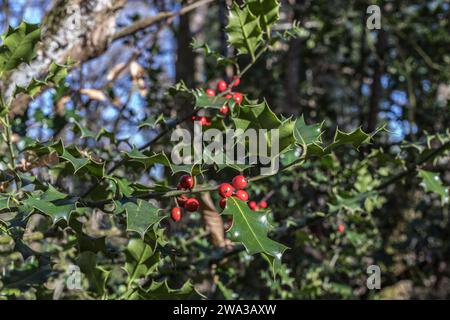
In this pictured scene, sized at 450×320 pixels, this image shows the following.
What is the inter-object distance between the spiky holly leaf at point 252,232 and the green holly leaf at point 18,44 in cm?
69

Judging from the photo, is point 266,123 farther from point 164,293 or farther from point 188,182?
point 164,293

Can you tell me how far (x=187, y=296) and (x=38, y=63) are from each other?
1170 millimetres

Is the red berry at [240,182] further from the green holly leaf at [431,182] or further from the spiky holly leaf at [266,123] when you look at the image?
the green holly leaf at [431,182]

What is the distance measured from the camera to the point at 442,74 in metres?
3.89

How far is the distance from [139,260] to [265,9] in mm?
826

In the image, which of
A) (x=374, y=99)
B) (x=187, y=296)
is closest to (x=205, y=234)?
(x=187, y=296)

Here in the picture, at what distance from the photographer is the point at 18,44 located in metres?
1.46

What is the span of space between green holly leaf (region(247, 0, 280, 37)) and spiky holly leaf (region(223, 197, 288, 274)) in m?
0.64

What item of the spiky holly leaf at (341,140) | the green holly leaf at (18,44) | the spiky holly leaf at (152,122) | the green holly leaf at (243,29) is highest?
the green holly leaf at (243,29)

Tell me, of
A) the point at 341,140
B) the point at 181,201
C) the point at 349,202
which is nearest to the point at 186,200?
the point at 181,201

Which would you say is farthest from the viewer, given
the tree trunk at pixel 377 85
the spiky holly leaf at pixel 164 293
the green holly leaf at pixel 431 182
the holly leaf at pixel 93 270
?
the tree trunk at pixel 377 85

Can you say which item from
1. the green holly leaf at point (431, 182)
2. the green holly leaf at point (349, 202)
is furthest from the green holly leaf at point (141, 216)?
the green holly leaf at point (431, 182)

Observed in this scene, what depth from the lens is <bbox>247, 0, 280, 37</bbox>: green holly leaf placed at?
1.62m

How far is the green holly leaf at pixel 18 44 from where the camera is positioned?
145 cm
